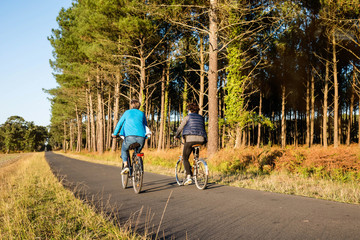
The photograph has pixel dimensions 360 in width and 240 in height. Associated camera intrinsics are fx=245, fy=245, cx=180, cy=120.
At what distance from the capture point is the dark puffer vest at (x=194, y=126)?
6.18m

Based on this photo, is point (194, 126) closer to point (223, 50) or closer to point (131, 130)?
point (131, 130)

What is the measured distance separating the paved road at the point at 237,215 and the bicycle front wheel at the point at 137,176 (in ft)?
1.20

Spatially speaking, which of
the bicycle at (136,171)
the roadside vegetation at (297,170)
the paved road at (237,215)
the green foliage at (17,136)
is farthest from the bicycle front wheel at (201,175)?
the green foliage at (17,136)

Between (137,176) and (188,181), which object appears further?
(188,181)

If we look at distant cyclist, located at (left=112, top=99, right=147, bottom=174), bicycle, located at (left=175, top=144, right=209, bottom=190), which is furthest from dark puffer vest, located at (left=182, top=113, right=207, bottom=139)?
distant cyclist, located at (left=112, top=99, right=147, bottom=174)

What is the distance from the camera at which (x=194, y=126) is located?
6207 millimetres

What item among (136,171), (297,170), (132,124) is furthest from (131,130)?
(297,170)

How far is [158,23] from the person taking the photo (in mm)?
19500

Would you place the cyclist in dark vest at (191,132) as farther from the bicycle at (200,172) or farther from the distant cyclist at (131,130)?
the distant cyclist at (131,130)

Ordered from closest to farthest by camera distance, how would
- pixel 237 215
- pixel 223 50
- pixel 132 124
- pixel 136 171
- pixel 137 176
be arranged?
pixel 237 215
pixel 137 176
pixel 136 171
pixel 132 124
pixel 223 50

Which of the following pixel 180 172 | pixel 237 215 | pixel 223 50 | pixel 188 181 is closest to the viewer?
pixel 237 215

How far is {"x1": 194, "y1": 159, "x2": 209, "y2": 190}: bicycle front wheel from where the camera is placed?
5.88 m

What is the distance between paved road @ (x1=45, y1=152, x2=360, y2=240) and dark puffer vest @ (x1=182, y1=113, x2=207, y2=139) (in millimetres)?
1512

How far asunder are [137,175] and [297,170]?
5.05 meters
